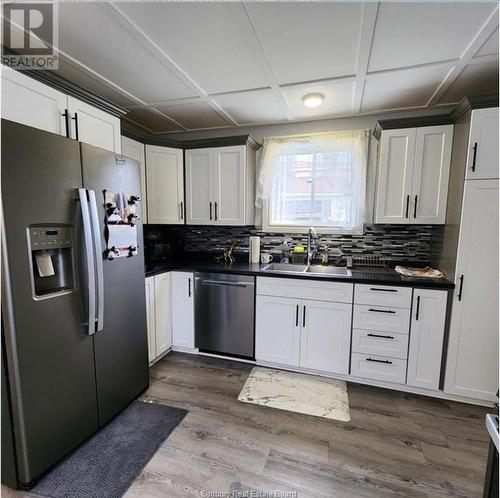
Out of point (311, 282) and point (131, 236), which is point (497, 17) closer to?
point (311, 282)

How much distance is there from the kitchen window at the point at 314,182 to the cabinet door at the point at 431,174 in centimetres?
53

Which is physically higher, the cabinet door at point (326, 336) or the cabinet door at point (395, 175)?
the cabinet door at point (395, 175)

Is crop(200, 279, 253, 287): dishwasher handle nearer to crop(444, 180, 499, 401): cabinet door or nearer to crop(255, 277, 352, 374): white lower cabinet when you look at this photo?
crop(255, 277, 352, 374): white lower cabinet

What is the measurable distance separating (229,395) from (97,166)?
74.7 inches

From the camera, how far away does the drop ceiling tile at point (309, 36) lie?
131cm

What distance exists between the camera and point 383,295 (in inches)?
84.6

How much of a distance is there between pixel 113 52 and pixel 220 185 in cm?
142

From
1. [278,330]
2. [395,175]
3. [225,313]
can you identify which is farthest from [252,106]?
[278,330]

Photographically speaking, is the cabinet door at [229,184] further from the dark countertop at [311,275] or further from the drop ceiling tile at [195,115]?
the dark countertop at [311,275]

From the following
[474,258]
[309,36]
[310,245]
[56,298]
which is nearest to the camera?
[56,298]

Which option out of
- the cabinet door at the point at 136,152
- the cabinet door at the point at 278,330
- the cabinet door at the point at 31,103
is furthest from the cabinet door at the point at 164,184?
the cabinet door at the point at 278,330

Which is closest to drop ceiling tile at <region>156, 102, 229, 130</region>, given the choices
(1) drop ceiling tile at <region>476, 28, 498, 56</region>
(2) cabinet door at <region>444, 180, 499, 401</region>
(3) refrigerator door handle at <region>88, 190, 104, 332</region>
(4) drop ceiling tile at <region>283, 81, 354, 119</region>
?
(4) drop ceiling tile at <region>283, 81, 354, 119</region>

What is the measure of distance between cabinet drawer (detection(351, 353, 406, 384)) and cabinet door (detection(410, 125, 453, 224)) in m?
1.20

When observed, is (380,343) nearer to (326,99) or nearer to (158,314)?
(158,314)
